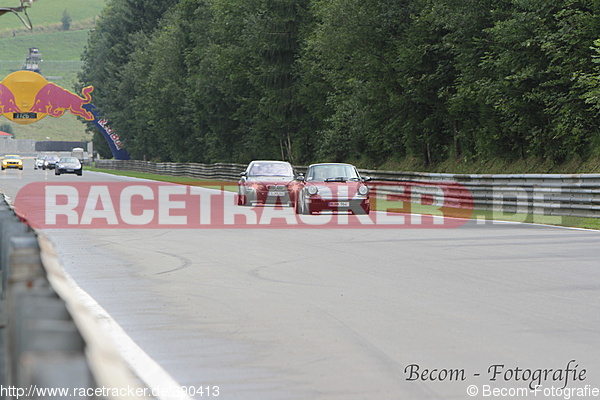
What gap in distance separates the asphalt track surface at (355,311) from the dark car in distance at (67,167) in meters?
51.7

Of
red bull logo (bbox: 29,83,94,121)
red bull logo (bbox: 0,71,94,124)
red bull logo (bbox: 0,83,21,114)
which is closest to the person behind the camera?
red bull logo (bbox: 29,83,94,121)

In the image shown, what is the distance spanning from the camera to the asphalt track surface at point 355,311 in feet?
18.7

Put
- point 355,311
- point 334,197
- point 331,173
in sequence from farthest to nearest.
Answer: point 331,173
point 334,197
point 355,311

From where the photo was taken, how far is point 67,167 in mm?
66125

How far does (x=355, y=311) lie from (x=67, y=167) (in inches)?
2388

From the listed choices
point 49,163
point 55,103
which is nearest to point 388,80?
point 49,163

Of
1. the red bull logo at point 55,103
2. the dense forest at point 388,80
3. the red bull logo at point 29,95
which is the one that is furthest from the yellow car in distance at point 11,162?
the dense forest at point 388,80

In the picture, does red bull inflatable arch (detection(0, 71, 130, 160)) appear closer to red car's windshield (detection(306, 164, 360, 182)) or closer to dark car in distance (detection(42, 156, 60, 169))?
dark car in distance (detection(42, 156, 60, 169))

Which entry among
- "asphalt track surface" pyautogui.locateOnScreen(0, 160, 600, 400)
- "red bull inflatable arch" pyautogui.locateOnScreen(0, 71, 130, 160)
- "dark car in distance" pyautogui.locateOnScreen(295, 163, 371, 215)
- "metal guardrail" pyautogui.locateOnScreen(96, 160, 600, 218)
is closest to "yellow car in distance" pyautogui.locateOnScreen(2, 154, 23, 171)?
"red bull inflatable arch" pyautogui.locateOnScreen(0, 71, 130, 160)

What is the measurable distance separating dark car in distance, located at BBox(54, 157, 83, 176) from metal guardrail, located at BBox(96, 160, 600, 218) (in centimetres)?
3629

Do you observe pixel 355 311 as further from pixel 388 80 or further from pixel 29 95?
pixel 29 95

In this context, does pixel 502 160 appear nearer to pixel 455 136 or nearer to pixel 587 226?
pixel 455 136

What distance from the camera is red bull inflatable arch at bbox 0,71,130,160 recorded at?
329 feet

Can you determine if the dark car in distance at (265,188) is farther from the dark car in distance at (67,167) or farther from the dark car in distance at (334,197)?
the dark car in distance at (67,167)
